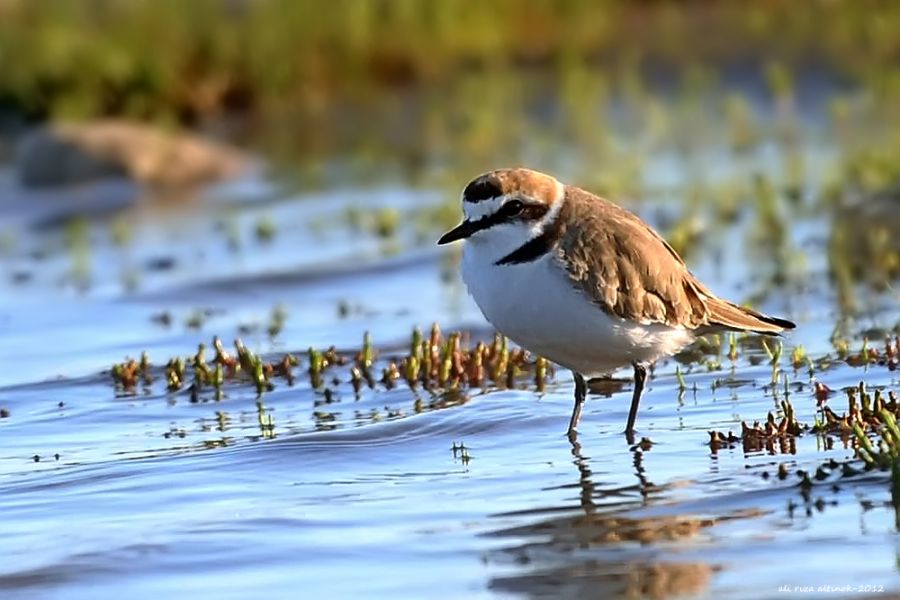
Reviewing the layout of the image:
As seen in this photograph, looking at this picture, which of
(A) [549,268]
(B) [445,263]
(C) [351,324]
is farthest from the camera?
(B) [445,263]

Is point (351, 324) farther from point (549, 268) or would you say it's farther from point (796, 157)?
point (796, 157)

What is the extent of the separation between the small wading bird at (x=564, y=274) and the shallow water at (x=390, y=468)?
484mm

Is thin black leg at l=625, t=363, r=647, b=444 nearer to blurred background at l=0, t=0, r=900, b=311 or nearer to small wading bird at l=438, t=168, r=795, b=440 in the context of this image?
small wading bird at l=438, t=168, r=795, b=440

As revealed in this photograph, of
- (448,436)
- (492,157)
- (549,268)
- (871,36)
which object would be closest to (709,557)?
(549,268)

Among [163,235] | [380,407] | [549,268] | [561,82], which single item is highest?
[561,82]

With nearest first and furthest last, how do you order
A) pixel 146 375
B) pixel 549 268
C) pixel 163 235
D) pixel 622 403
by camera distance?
pixel 549 268 → pixel 622 403 → pixel 146 375 → pixel 163 235

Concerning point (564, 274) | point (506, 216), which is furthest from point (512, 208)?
point (564, 274)

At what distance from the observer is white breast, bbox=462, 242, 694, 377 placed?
7.37 metres

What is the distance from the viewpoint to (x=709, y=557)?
5840 mm

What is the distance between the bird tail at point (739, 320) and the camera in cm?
823

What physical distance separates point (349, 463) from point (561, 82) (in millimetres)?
13548

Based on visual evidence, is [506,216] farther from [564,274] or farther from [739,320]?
[739,320]

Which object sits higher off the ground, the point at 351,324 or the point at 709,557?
the point at 351,324

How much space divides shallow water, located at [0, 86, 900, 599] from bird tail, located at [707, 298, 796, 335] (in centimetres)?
35
